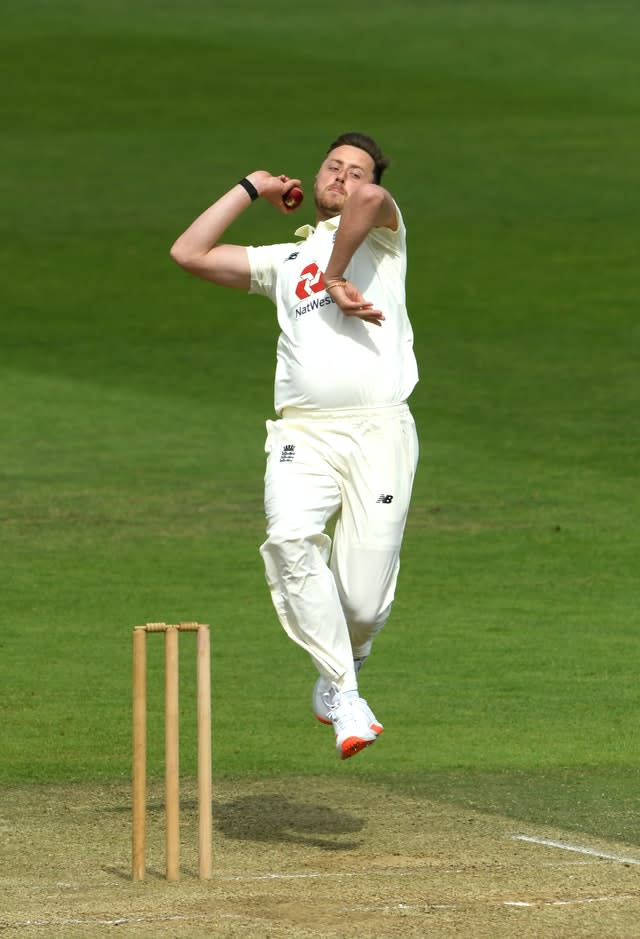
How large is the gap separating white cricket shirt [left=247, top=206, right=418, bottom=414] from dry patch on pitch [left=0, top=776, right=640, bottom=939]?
1592 mm

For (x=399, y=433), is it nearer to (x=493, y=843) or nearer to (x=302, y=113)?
(x=493, y=843)

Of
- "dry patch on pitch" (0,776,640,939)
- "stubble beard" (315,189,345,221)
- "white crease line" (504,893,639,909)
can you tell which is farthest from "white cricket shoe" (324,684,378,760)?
"stubble beard" (315,189,345,221)

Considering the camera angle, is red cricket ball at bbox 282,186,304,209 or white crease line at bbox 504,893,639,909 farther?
red cricket ball at bbox 282,186,304,209

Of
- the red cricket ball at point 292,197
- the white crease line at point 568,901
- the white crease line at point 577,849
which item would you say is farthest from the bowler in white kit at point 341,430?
the white crease line at point 568,901

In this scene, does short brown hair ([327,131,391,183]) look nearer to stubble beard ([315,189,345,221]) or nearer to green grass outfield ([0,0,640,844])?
stubble beard ([315,189,345,221])

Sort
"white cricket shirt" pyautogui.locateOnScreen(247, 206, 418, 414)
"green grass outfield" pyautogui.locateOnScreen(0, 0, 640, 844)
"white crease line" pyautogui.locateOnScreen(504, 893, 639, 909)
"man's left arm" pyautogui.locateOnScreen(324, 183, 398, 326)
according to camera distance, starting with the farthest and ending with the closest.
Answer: "green grass outfield" pyautogui.locateOnScreen(0, 0, 640, 844)
"white cricket shirt" pyautogui.locateOnScreen(247, 206, 418, 414)
"man's left arm" pyautogui.locateOnScreen(324, 183, 398, 326)
"white crease line" pyautogui.locateOnScreen(504, 893, 639, 909)

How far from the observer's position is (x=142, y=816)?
21.3 ft

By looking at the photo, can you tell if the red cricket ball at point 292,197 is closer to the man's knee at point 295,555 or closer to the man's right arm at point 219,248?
the man's right arm at point 219,248

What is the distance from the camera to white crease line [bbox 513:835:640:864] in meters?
6.87

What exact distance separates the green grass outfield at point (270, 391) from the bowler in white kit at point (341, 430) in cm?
108

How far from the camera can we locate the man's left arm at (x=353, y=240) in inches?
282

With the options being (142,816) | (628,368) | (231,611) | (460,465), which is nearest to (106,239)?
(628,368)

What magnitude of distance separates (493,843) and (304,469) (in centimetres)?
150

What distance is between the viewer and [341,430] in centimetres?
733
